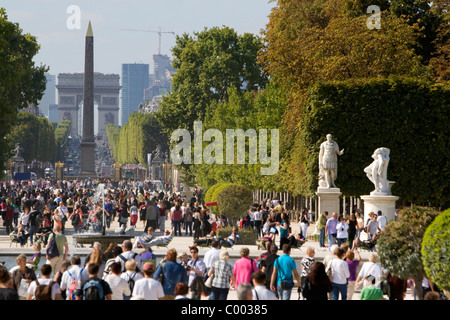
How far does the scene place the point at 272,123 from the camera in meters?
51.0

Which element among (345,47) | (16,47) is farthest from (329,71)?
(16,47)

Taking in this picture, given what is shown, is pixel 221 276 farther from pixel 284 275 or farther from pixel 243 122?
pixel 243 122

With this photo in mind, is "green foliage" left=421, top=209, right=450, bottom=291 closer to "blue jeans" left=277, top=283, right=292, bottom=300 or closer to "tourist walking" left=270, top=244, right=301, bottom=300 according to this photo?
"tourist walking" left=270, top=244, right=301, bottom=300

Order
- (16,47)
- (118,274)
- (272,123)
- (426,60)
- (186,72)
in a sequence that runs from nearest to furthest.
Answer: (118,274), (426,60), (16,47), (272,123), (186,72)

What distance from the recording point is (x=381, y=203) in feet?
99.4

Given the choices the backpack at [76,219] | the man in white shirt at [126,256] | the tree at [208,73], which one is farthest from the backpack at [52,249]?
the tree at [208,73]

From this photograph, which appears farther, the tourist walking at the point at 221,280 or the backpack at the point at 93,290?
the tourist walking at the point at 221,280

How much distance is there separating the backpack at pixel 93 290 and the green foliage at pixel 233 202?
21667mm

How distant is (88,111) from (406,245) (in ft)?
324

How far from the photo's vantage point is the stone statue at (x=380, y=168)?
97.1ft

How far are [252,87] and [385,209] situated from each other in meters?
36.5

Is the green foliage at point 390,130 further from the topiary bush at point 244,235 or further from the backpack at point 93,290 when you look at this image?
the backpack at point 93,290

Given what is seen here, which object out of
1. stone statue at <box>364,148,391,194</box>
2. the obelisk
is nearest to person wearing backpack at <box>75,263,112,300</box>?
stone statue at <box>364,148,391,194</box>
